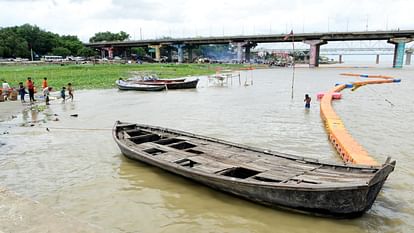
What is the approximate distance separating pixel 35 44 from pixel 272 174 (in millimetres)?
101186

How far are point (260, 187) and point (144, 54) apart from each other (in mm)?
132075

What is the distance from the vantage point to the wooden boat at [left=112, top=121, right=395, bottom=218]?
6.03 m

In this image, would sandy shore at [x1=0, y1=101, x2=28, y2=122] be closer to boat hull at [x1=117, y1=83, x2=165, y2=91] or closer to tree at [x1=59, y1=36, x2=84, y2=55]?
boat hull at [x1=117, y1=83, x2=165, y2=91]

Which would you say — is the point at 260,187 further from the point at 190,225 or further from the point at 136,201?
the point at 136,201

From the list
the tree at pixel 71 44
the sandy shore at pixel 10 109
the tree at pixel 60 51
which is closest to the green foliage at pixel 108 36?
the tree at pixel 71 44

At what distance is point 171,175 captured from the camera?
9086 mm

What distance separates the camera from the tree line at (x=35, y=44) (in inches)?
3177

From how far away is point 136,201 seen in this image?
7.69m

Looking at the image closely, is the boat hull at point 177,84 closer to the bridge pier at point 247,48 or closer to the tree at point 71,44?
the bridge pier at point 247,48

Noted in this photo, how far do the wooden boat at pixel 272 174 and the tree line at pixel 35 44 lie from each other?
3270 inches

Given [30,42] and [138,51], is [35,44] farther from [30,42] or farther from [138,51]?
[138,51]

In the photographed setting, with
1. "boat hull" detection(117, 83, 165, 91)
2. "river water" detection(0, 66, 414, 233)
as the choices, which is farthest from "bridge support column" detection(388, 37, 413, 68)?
"boat hull" detection(117, 83, 165, 91)

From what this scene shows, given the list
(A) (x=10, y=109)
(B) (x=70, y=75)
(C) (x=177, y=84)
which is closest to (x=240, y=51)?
(B) (x=70, y=75)

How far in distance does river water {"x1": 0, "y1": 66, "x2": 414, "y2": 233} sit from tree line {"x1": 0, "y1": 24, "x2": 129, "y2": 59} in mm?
71661
